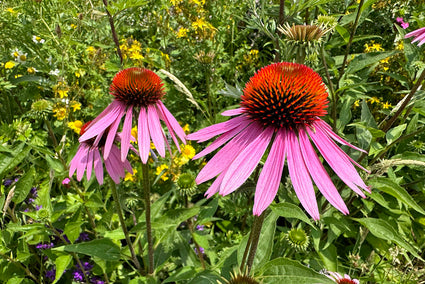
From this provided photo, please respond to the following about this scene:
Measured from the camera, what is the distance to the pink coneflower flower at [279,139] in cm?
72

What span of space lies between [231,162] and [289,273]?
12.4 inches

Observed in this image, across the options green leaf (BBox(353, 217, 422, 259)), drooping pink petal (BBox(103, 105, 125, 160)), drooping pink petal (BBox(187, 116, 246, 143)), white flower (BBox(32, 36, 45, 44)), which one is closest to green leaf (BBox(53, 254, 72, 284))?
drooping pink petal (BBox(103, 105, 125, 160))

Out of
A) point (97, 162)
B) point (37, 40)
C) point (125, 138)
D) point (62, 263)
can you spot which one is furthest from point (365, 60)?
point (37, 40)

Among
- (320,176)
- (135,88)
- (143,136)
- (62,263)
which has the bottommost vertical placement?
(62,263)

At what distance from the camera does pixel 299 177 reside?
28.5 inches

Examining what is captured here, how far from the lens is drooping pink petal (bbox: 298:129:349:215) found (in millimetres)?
667

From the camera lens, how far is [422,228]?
1689 millimetres

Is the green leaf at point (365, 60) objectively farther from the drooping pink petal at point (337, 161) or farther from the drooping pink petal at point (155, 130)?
the drooping pink petal at point (155, 130)

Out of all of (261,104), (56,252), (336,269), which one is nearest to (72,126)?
(56,252)

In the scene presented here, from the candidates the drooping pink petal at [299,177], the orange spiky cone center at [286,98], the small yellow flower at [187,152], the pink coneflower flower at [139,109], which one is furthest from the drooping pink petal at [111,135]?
the small yellow flower at [187,152]

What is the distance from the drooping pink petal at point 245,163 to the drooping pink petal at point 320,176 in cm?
9

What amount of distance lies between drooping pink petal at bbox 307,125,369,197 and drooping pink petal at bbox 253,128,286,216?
3.8 inches

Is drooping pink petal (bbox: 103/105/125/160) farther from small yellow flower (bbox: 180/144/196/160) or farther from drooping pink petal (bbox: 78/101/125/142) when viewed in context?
small yellow flower (bbox: 180/144/196/160)

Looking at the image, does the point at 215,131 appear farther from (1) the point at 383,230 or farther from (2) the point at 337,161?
(1) the point at 383,230
